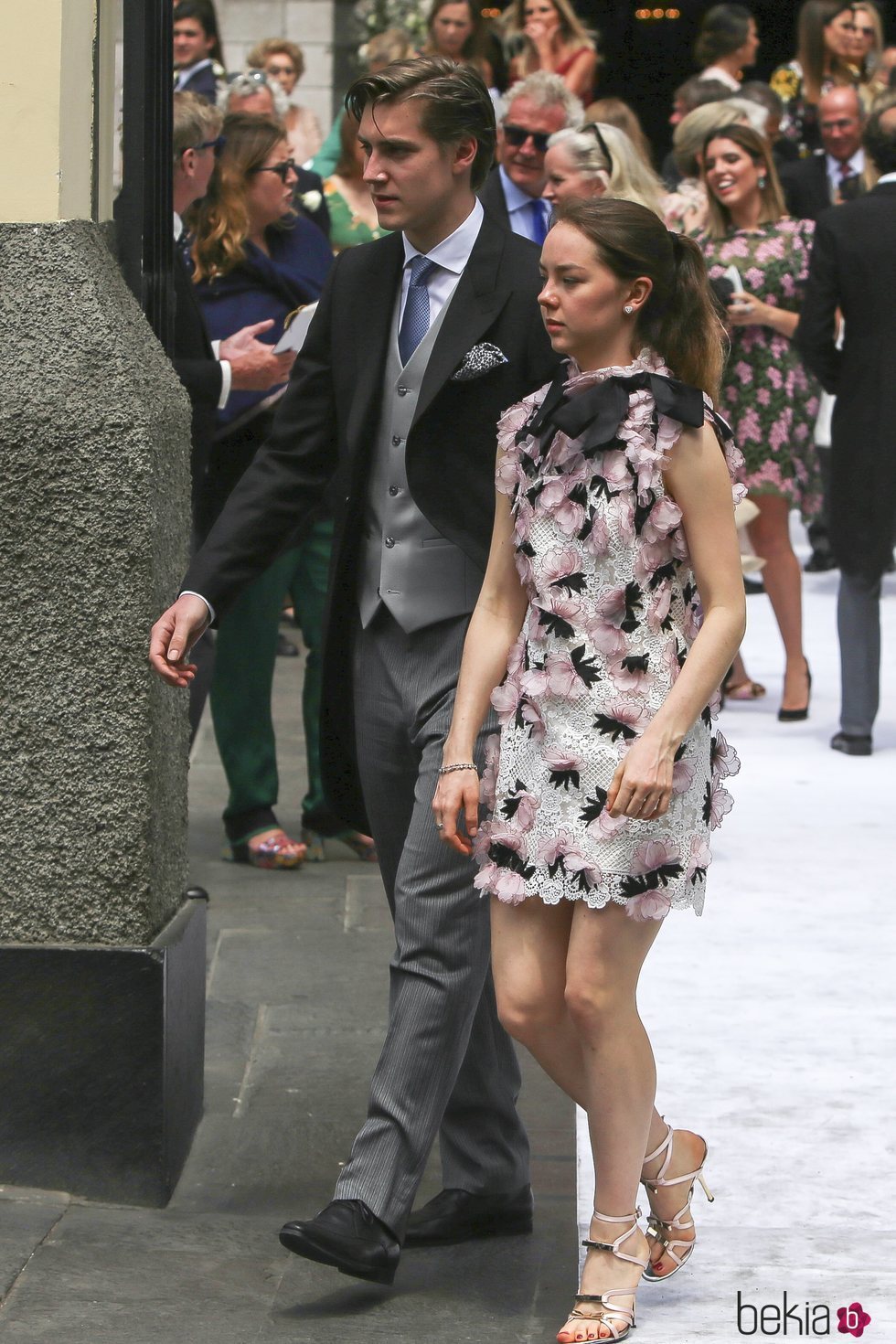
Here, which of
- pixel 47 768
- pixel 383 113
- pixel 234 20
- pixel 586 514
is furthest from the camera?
pixel 234 20

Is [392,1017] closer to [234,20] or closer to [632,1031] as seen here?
[632,1031]

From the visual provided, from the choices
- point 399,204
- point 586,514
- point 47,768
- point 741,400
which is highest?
point 399,204

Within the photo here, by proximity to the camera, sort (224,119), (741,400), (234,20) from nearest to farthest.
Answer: (224,119) < (741,400) < (234,20)

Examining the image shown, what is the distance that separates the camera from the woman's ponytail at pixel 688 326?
3.37 metres

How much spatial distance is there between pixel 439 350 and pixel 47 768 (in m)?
1.07

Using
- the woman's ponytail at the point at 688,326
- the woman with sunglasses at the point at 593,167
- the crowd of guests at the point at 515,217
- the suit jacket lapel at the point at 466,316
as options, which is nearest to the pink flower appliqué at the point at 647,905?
the woman's ponytail at the point at 688,326

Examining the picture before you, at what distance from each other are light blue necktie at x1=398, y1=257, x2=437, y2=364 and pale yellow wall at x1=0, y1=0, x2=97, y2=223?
70cm

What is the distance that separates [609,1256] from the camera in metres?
3.37

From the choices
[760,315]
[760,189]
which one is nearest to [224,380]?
[760,315]

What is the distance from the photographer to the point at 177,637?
11.9ft

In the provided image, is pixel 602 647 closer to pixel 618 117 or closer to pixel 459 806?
pixel 459 806

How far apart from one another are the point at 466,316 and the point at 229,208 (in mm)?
2900

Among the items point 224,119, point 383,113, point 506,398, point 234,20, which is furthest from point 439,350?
point 234,20

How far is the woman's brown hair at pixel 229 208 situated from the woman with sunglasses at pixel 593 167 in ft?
3.84
